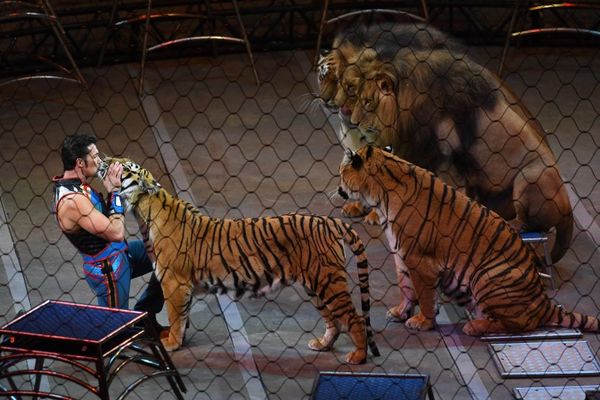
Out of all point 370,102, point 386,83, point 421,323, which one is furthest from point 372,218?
point 421,323

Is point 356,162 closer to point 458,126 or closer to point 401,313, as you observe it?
point 401,313

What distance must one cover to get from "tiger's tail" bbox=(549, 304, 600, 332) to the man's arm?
6.91 feet

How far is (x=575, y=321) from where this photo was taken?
715 centimetres

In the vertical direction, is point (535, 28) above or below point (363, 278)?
below

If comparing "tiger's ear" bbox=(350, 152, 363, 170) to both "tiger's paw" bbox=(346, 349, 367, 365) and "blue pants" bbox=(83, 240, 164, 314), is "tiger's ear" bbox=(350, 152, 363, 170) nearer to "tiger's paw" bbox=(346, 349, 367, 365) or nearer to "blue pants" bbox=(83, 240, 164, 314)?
"tiger's paw" bbox=(346, 349, 367, 365)

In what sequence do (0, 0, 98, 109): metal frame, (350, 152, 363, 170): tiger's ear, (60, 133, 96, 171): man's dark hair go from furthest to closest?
(0, 0, 98, 109): metal frame < (350, 152, 363, 170): tiger's ear < (60, 133, 96, 171): man's dark hair

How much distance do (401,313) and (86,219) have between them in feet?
5.31

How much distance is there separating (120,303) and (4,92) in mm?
3504

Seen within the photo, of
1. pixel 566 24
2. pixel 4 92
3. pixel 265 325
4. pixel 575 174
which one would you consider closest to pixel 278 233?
pixel 265 325

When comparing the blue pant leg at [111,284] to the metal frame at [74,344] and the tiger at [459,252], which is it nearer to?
the metal frame at [74,344]

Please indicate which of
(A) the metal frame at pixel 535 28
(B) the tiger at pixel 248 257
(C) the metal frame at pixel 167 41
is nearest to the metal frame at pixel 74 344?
(B) the tiger at pixel 248 257

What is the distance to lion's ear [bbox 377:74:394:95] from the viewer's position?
8125 millimetres

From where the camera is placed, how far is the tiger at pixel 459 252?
7.14 m

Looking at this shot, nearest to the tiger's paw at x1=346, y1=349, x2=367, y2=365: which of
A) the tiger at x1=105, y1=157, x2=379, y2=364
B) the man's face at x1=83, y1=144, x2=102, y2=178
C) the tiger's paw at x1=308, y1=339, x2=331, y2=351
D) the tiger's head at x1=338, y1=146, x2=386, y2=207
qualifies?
the tiger at x1=105, y1=157, x2=379, y2=364
